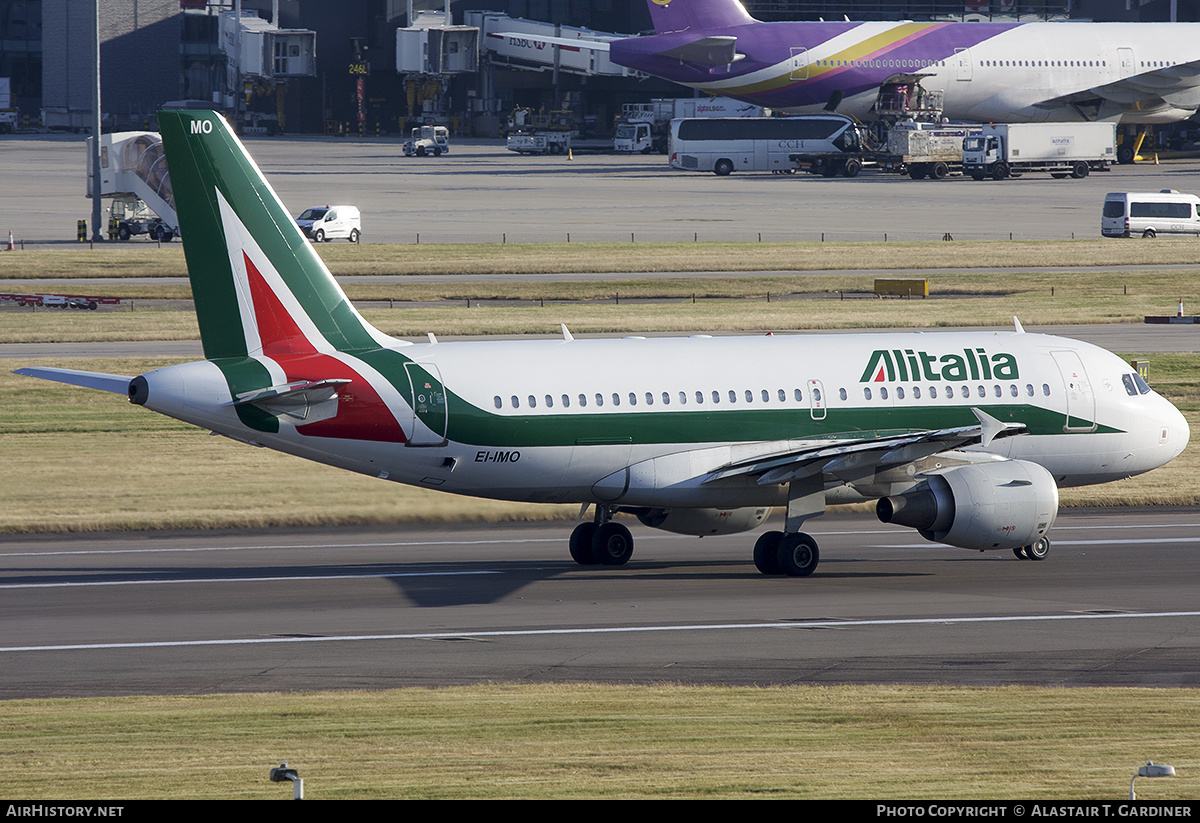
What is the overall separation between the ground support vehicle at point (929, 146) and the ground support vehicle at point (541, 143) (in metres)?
46.5

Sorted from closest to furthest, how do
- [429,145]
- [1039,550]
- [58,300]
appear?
[1039,550]
[58,300]
[429,145]

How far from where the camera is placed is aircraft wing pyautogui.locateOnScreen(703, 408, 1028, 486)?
28062 mm

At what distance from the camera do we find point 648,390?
98.6ft

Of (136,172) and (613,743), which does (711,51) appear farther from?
(613,743)

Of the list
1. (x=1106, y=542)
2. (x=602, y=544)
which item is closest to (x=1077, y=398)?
(x=1106, y=542)

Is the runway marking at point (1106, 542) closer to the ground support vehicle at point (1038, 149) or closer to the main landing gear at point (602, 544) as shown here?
the main landing gear at point (602, 544)

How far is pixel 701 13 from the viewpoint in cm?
13400

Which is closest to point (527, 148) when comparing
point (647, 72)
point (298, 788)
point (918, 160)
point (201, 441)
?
point (647, 72)

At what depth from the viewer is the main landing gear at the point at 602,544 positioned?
3159 cm

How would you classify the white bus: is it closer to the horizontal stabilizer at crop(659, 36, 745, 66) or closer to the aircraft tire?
the horizontal stabilizer at crop(659, 36, 745, 66)

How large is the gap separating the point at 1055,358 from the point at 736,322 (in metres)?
33.7

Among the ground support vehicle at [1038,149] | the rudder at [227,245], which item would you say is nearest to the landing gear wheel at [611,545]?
the rudder at [227,245]

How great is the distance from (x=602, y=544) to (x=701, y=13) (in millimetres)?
109701

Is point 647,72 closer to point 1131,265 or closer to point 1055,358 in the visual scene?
point 1131,265
